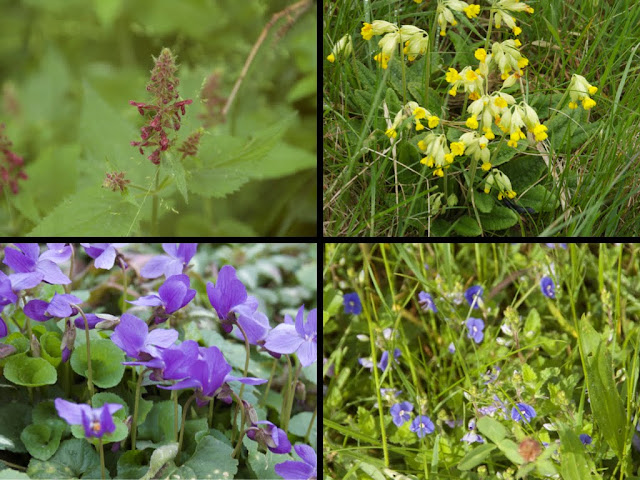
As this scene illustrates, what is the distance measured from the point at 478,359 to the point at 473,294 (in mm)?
111

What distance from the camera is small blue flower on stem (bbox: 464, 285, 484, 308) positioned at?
111cm

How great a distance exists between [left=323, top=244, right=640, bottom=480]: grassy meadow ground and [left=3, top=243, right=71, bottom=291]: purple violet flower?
1.31ft

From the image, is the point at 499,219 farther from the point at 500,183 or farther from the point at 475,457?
the point at 475,457

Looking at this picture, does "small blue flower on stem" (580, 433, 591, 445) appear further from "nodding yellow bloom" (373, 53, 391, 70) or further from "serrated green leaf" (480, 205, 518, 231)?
"nodding yellow bloom" (373, 53, 391, 70)

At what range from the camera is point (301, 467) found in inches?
32.9

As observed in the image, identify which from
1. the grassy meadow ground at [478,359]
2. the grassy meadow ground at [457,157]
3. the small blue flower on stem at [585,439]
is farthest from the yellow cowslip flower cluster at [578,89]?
the small blue flower on stem at [585,439]

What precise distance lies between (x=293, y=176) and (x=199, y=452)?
729 millimetres

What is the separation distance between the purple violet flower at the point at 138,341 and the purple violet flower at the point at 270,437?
12 cm

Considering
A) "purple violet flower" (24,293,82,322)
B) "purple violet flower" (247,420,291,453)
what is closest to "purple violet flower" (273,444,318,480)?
"purple violet flower" (247,420,291,453)

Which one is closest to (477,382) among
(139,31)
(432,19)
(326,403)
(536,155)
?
(326,403)

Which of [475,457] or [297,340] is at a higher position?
[297,340]

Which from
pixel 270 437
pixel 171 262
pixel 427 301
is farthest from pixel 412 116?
pixel 270 437

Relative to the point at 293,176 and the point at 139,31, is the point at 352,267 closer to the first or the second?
the point at 293,176

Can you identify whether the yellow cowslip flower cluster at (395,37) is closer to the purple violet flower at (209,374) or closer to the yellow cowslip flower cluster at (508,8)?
the yellow cowslip flower cluster at (508,8)
